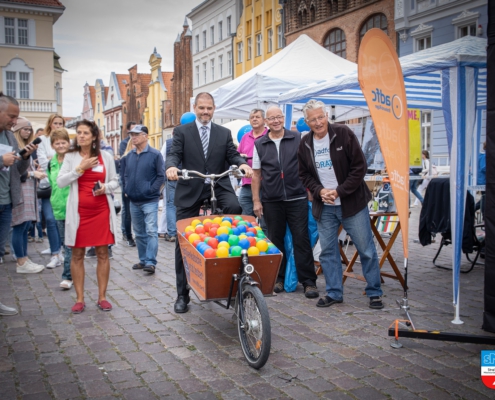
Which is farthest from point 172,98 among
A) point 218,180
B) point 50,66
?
point 218,180

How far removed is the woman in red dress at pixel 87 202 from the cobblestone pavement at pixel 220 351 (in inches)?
18.2

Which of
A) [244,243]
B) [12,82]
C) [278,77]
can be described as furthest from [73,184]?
[12,82]

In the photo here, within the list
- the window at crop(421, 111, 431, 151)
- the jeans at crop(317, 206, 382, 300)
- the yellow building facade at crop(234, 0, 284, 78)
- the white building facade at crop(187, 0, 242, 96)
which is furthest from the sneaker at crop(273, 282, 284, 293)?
the white building facade at crop(187, 0, 242, 96)

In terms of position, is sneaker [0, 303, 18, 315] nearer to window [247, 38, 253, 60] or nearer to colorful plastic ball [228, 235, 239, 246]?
colorful plastic ball [228, 235, 239, 246]

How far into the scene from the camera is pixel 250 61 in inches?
1634

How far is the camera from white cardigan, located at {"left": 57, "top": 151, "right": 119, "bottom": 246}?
5.28m

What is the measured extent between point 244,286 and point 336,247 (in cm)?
189

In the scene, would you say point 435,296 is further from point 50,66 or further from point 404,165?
point 50,66

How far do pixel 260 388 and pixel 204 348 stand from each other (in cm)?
91

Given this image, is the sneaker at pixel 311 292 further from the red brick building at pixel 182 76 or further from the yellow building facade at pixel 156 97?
the yellow building facade at pixel 156 97

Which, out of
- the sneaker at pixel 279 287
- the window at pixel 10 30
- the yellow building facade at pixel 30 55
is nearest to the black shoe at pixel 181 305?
the sneaker at pixel 279 287

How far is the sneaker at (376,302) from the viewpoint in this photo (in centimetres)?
543

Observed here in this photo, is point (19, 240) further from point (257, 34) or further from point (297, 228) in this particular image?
point (257, 34)

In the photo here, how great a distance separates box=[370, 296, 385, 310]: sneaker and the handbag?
514 centimetres
